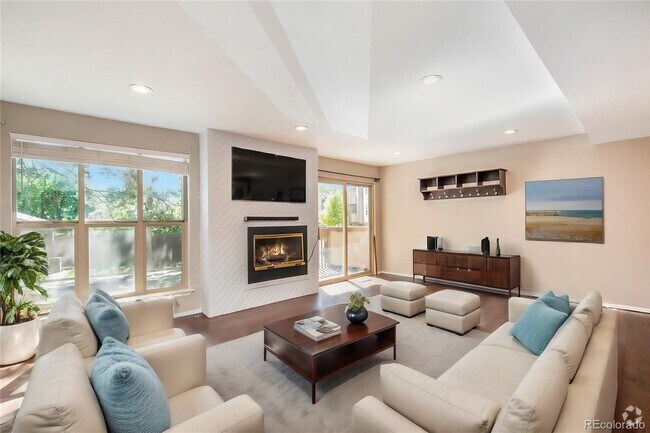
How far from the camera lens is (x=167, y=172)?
164 inches

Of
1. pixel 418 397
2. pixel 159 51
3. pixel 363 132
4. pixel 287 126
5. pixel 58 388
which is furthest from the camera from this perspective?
pixel 363 132

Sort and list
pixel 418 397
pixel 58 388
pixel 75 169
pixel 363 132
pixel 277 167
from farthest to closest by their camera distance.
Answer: pixel 277 167, pixel 363 132, pixel 75 169, pixel 418 397, pixel 58 388

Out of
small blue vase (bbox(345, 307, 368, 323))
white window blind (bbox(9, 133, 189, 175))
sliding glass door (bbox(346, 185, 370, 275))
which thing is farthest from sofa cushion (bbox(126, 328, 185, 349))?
sliding glass door (bbox(346, 185, 370, 275))

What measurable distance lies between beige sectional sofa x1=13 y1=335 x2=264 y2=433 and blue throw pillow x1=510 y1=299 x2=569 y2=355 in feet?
6.32

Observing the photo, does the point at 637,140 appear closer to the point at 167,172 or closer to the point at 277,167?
the point at 277,167

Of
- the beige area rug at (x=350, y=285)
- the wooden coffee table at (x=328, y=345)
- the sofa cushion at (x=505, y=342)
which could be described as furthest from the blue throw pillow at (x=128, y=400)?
the beige area rug at (x=350, y=285)

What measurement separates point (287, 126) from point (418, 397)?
3.55 metres

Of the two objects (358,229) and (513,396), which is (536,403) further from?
(358,229)

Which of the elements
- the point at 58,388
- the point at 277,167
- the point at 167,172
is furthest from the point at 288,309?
the point at 58,388

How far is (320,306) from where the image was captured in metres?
4.61

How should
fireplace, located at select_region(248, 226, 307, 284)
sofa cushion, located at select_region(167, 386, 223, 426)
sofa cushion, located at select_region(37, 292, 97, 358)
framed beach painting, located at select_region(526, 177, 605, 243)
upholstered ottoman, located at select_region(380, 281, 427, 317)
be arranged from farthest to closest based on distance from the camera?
fireplace, located at select_region(248, 226, 307, 284), framed beach painting, located at select_region(526, 177, 605, 243), upholstered ottoman, located at select_region(380, 281, 427, 317), sofa cushion, located at select_region(37, 292, 97, 358), sofa cushion, located at select_region(167, 386, 223, 426)

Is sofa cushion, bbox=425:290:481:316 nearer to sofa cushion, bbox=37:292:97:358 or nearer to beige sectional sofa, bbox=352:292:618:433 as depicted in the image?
beige sectional sofa, bbox=352:292:618:433

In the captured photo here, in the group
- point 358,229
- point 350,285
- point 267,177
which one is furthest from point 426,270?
point 267,177

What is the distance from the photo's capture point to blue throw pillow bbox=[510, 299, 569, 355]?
2062 millimetres
